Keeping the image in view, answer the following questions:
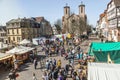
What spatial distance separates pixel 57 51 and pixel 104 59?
13.9m

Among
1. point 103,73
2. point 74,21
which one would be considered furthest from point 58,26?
point 103,73

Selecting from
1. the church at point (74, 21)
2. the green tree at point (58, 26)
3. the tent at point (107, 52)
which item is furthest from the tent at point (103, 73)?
the green tree at point (58, 26)

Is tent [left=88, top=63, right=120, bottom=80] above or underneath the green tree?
underneath

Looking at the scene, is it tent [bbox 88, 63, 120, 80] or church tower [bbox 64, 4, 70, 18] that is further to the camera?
church tower [bbox 64, 4, 70, 18]

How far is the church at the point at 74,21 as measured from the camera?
243ft

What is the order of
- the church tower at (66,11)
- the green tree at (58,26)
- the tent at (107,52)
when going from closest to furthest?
the tent at (107,52), the church tower at (66,11), the green tree at (58,26)

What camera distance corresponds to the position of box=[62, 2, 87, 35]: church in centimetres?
7394

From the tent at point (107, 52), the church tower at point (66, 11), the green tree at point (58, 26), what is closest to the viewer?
the tent at point (107, 52)

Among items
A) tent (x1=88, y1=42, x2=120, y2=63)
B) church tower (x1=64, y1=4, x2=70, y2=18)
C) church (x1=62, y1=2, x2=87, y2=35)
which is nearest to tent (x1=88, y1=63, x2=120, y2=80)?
tent (x1=88, y1=42, x2=120, y2=63)

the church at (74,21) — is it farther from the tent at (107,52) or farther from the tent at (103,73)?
the tent at (103,73)

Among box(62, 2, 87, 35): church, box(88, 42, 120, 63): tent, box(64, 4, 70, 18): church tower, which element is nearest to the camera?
box(88, 42, 120, 63): tent

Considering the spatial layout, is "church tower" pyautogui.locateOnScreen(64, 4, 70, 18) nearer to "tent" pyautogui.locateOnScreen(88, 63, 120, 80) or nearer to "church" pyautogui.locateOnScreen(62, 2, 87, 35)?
"church" pyautogui.locateOnScreen(62, 2, 87, 35)

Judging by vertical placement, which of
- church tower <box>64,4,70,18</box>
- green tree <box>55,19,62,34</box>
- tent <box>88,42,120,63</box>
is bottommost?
tent <box>88,42,120,63</box>

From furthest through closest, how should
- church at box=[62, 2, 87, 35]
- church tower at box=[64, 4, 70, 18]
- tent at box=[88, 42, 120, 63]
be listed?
church tower at box=[64, 4, 70, 18] → church at box=[62, 2, 87, 35] → tent at box=[88, 42, 120, 63]
